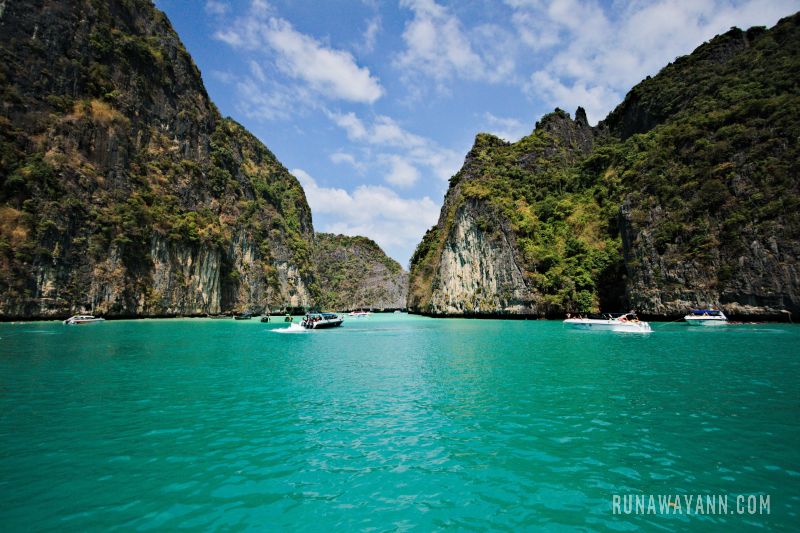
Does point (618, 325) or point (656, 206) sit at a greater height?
point (656, 206)

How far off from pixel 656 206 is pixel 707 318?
20.8 meters

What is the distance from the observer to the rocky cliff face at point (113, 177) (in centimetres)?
6359

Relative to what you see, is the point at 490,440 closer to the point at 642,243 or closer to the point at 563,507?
the point at 563,507

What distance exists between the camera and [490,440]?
35.2 ft

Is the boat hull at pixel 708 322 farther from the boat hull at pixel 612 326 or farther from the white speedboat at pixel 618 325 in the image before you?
the boat hull at pixel 612 326

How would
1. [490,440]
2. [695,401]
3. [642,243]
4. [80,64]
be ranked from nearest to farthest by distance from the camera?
[490,440] < [695,401] < [642,243] < [80,64]

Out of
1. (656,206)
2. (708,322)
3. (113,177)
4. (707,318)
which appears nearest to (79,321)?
(113,177)

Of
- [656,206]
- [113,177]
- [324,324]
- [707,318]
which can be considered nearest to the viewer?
[707,318]

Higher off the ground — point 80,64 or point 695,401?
point 80,64

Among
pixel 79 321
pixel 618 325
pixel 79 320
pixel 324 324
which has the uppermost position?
pixel 79 320

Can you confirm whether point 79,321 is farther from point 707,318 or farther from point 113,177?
point 707,318

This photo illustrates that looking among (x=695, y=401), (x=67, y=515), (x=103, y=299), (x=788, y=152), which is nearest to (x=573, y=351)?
(x=695, y=401)

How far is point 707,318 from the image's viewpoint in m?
52.2

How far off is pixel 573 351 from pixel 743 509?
22.6 metres
